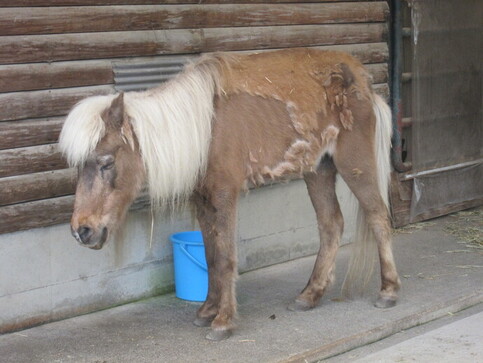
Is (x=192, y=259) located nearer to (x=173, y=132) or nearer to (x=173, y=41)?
(x=173, y=132)

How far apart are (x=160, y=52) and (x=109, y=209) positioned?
5.32 ft

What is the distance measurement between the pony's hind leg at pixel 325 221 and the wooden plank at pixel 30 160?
1856mm

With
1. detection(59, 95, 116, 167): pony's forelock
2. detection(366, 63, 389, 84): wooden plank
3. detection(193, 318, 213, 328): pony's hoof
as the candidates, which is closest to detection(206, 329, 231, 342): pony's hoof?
detection(193, 318, 213, 328): pony's hoof

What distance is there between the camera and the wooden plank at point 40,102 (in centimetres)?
542

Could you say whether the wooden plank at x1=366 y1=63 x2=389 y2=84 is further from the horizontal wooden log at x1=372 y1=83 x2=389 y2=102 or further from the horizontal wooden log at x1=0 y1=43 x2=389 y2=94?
the horizontal wooden log at x1=0 y1=43 x2=389 y2=94

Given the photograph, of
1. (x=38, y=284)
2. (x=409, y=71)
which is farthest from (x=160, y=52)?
(x=409, y=71)

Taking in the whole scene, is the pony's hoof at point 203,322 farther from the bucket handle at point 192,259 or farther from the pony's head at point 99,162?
the pony's head at point 99,162

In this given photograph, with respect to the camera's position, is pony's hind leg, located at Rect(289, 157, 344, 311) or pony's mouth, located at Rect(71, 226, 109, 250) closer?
pony's mouth, located at Rect(71, 226, 109, 250)

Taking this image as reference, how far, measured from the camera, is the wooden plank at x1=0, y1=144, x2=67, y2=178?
5.45m

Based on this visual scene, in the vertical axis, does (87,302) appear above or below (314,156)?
below

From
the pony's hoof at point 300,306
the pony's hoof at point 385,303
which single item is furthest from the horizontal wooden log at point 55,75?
the pony's hoof at point 385,303

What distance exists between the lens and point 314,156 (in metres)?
5.86

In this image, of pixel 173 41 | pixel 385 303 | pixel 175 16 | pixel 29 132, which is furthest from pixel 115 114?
pixel 385 303

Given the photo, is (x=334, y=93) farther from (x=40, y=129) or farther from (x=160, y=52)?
(x=40, y=129)
